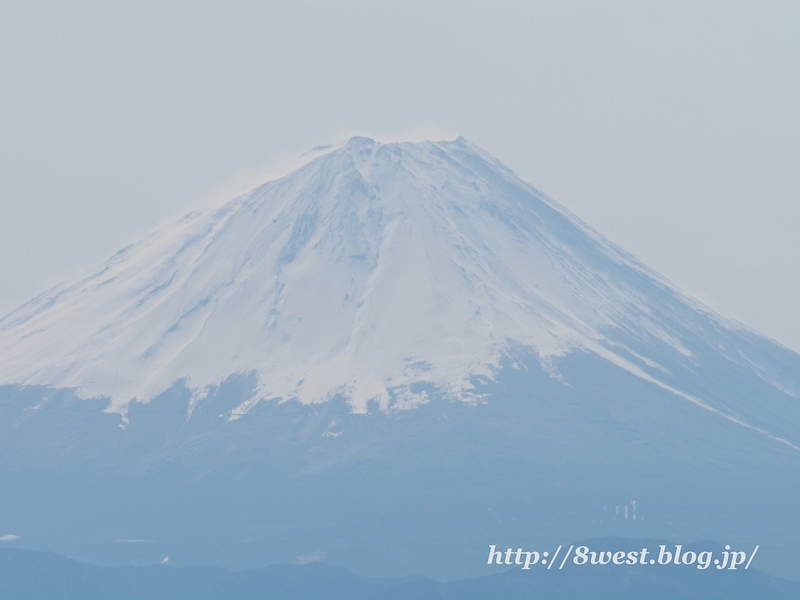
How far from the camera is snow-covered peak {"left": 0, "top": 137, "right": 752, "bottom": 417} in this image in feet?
335

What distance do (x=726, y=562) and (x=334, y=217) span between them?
4476 cm

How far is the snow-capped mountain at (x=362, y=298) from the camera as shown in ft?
335

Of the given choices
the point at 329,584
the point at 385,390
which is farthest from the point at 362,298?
the point at 329,584

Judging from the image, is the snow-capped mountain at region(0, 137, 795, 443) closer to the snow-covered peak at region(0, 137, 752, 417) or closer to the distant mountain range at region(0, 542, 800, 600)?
the snow-covered peak at region(0, 137, 752, 417)

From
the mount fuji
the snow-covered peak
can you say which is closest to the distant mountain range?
the mount fuji

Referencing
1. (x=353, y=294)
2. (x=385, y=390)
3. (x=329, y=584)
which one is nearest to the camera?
(x=329, y=584)

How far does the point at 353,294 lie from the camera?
10881 cm

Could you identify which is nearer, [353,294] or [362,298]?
[362,298]

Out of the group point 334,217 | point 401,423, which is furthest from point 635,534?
point 334,217

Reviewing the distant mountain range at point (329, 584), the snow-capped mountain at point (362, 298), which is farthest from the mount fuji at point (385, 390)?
the distant mountain range at point (329, 584)

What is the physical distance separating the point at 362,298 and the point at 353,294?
2.52 ft

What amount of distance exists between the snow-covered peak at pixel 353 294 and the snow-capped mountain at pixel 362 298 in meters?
0.14

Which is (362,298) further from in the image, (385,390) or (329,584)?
(329,584)

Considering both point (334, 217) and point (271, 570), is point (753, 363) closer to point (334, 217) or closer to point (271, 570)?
point (334, 217)
